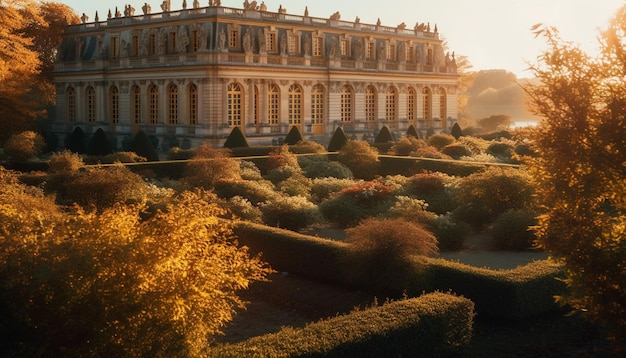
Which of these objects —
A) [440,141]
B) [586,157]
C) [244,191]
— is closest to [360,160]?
[244,191]

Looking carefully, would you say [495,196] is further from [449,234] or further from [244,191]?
[244,191]

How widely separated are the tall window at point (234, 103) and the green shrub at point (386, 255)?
3238 cm

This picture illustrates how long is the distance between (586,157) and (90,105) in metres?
50.7

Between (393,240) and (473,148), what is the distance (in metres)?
29.2

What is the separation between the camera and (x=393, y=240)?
15984 millimetres

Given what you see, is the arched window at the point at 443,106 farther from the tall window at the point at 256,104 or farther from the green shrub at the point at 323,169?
the green shrub at the point at 323,169

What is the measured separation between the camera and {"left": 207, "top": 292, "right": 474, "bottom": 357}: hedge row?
34.1 ft

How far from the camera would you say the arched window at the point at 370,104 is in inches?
2264

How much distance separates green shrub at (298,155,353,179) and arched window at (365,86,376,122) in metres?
22.9

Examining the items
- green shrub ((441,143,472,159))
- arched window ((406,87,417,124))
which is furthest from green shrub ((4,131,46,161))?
arched window ((406,87,417,124))

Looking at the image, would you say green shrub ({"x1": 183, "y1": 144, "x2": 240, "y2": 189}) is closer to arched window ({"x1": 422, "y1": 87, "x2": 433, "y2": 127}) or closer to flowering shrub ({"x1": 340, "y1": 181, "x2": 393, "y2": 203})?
flowering shrub ({"x1": 340, "y1": 181, "x2": 393, "y2": 203})

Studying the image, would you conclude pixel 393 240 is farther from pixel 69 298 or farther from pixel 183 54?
pixel 183 54

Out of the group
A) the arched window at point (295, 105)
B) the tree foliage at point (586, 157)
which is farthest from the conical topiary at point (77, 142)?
the tree foliage at point (586, 157)

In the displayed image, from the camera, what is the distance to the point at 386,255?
16000 millimetres
